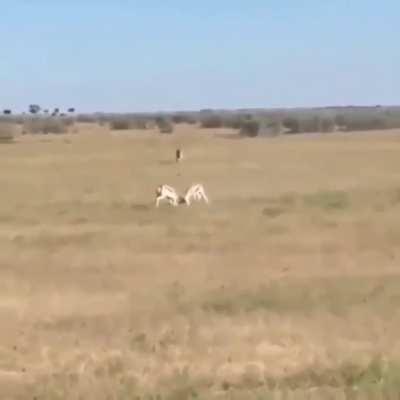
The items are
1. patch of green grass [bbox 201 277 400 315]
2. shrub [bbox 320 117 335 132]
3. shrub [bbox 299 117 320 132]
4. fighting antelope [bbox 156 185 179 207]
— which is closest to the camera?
patch of green grass [bbox 201 277 400 315]

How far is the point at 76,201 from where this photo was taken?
4406cm

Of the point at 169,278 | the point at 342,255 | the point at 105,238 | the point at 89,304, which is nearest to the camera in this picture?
the point at 89,304

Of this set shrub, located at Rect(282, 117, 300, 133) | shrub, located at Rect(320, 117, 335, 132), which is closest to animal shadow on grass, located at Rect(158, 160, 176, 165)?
shrub, located at Rect(282, 117, 300, 133)

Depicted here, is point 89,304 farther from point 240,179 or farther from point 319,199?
point 240,179

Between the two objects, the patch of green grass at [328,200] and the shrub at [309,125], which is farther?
the shrub at [309,125]

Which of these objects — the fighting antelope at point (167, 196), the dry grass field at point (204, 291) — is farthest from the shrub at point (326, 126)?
the fighting antelope at point (167, 196)

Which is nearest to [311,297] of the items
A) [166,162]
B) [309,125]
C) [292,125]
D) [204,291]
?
[204,291]

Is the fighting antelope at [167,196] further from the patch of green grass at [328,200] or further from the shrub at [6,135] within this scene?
the shrub at [6,135]

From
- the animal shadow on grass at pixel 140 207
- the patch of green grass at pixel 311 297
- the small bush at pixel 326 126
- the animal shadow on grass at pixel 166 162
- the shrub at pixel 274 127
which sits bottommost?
the small bush at pixel 326 126

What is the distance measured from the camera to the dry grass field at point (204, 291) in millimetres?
13125

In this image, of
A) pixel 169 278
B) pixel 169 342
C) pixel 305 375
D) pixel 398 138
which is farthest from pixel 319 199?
pixel 398 138

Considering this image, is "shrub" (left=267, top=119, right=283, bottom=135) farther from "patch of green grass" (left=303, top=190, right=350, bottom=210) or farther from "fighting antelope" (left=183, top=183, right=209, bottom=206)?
"fighting antelope" (left=183, top=183, right=209, bottom=206)

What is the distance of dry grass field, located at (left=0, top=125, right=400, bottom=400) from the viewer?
1312cm

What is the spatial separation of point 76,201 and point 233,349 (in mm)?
28374
